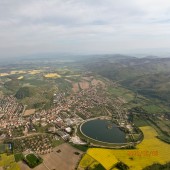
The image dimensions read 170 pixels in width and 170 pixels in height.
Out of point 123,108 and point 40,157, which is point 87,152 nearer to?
point 40,157

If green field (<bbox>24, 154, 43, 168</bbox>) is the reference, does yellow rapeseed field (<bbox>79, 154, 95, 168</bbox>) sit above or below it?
below

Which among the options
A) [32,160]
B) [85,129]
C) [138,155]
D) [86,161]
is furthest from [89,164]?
[85,129]

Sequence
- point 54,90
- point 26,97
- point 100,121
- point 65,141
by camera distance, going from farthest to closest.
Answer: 1. point 54,90
2. point 26,97
3. point 100,121
4. point 65,141

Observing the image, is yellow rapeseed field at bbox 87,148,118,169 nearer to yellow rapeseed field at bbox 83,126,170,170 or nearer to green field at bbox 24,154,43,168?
yellow rapeseed field at bbox 83,126,170,170

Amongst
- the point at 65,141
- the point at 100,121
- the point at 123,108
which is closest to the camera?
the point at 65,141

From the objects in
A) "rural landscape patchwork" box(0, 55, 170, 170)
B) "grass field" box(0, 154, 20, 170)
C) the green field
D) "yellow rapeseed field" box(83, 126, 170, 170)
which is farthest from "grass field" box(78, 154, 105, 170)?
"grass field" box(0, 154, 20, 170)

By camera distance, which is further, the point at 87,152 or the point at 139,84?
the point at 139,84

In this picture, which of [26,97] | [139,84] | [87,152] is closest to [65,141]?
[87,152]
